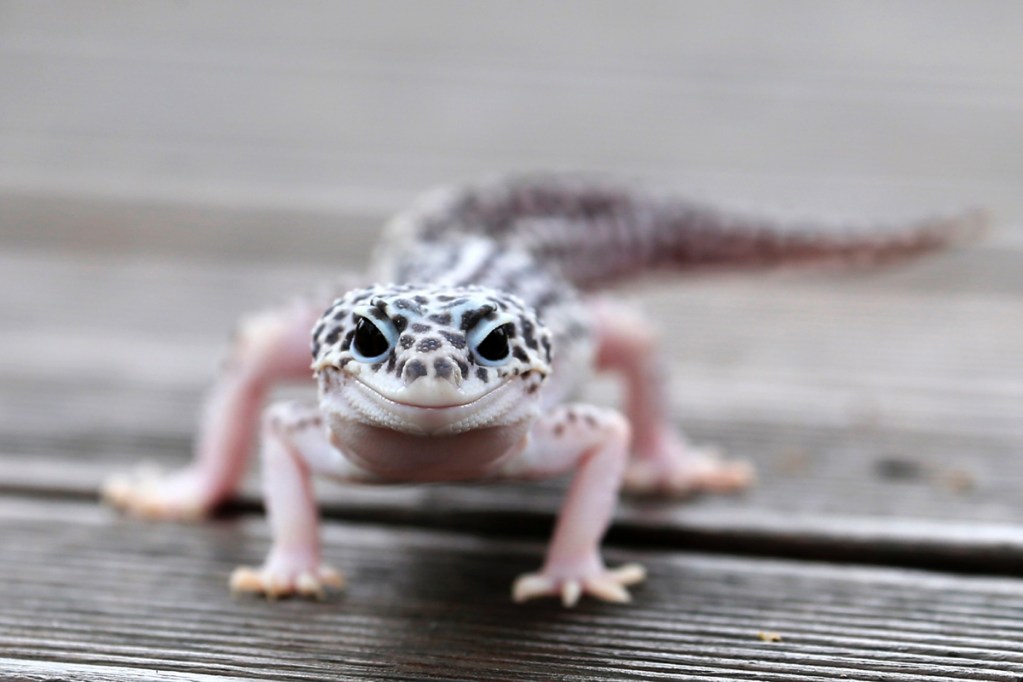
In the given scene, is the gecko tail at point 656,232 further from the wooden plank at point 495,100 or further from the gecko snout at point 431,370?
the gecko snout at point 431,370

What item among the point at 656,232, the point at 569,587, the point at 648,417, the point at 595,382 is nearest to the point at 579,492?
the point at 569,587

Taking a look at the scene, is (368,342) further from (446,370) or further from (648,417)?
(648,417)

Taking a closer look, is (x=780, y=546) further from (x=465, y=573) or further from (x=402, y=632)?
(x=402, y=632)

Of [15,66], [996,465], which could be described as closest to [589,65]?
[15,66]

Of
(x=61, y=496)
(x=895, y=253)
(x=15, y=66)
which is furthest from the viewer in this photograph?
(x=15, y=66)

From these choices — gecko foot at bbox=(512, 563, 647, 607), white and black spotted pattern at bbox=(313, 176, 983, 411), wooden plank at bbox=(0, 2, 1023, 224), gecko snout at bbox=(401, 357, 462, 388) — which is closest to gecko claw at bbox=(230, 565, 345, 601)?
gecko foot at bbox=(512, 563, 647, 607)

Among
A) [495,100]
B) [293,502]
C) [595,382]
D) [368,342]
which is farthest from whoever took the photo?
[495,100]

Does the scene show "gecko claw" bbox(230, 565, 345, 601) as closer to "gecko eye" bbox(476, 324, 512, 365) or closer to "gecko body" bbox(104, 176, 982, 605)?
"gecko body" bbox(104, 176, 982, 605)
